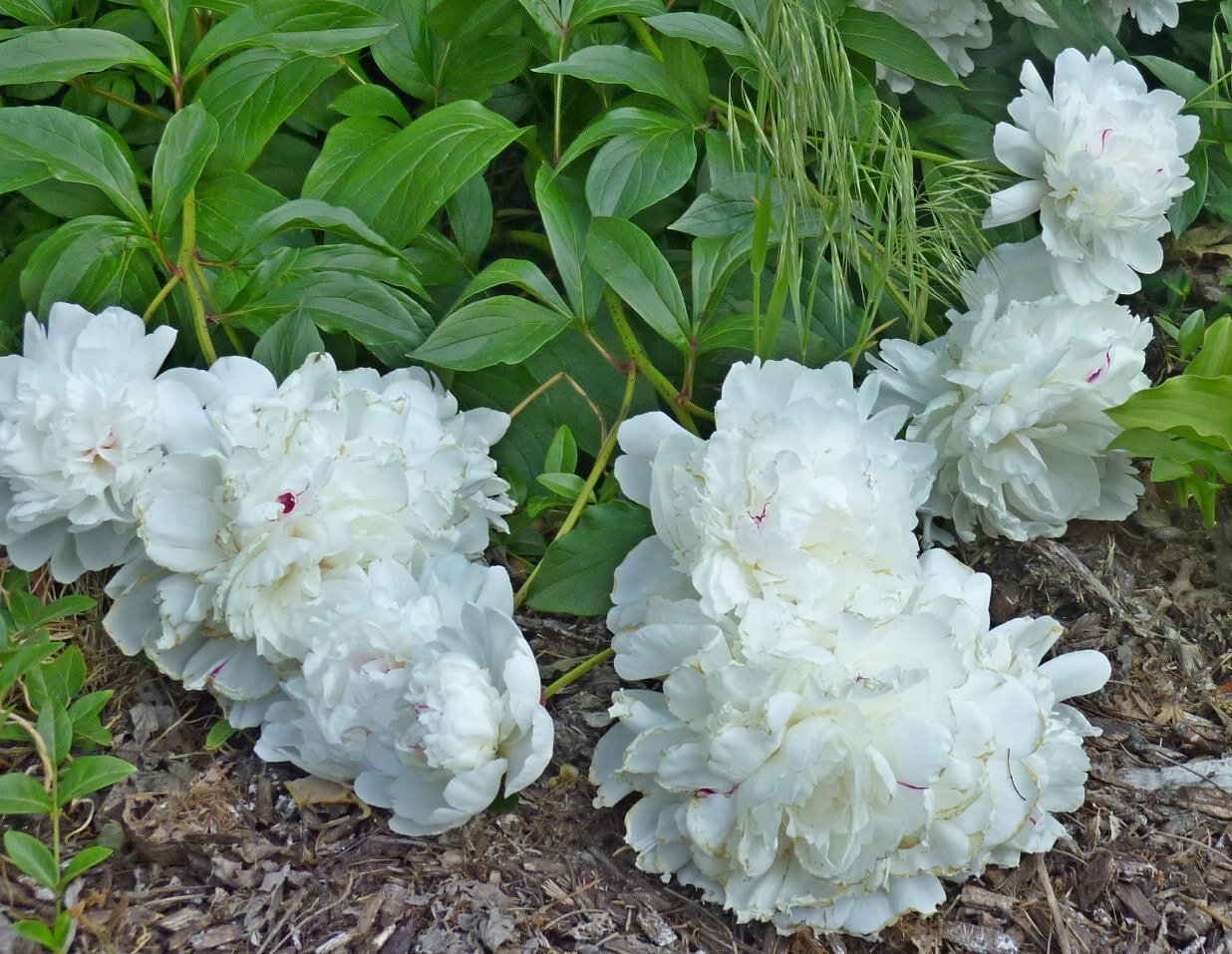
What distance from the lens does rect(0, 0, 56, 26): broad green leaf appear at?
109cm

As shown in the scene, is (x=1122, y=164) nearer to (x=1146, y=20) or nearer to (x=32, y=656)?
(x=1146, y=20)

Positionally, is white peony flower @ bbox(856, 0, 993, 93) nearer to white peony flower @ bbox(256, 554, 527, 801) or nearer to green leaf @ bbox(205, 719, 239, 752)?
white peony flower @ bbox(256, 554, 527, 801)

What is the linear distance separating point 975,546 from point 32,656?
0.92m

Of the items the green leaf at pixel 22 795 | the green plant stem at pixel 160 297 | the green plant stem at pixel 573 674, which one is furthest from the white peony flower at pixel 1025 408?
the green leaf at pixel 22 795

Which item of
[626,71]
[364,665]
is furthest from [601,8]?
[364,665]

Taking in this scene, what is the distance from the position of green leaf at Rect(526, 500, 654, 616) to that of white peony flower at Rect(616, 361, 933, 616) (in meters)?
0.10

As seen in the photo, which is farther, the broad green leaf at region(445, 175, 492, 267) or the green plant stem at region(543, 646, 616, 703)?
the broad green leaf at region(445, 175, 492, 267)

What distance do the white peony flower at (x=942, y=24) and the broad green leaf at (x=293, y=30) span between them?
59 centimetres

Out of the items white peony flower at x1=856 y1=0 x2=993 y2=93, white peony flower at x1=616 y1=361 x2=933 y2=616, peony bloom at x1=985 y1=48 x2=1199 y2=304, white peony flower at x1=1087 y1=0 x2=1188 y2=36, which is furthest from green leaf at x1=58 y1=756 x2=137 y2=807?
white peony flower at x1=1087 y1=0 x2=1188 y2=36

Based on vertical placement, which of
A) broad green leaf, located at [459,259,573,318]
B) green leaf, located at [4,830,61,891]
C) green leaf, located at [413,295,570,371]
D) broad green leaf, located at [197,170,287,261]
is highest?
broad green leaf, located at [197,170,287,261]

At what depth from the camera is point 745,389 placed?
968mm

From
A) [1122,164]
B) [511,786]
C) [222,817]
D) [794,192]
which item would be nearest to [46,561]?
[222,817]

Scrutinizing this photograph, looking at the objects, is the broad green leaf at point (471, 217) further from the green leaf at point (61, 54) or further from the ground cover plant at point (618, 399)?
the green leaf at point (61, 54)

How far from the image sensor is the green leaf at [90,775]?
2.82 ft
